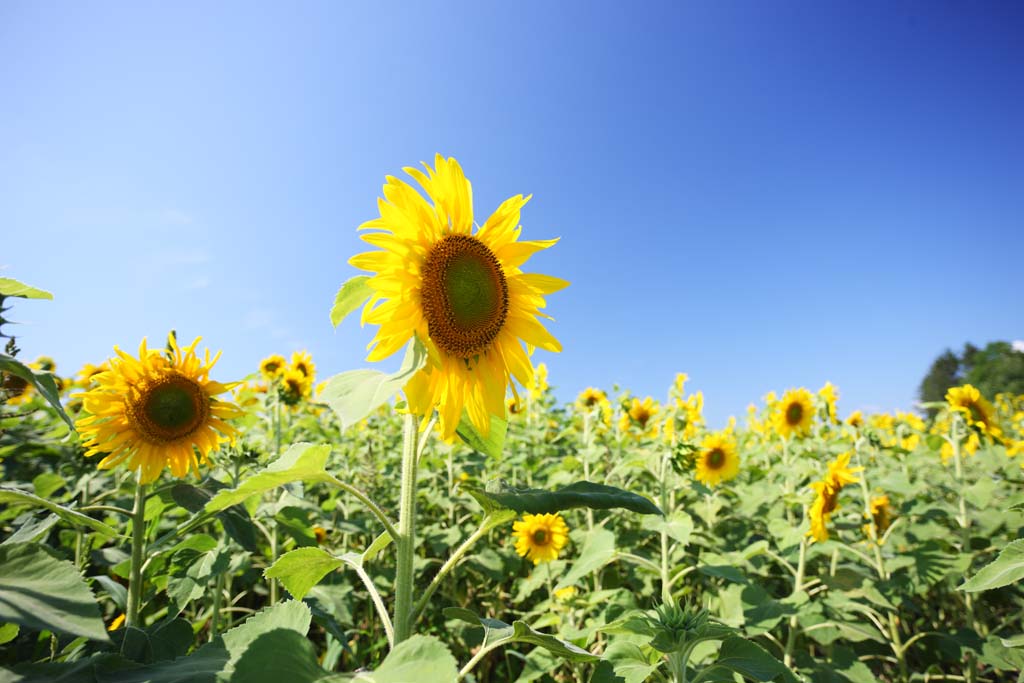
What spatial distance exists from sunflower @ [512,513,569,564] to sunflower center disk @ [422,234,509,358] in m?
2.37

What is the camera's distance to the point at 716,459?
14.0 ft

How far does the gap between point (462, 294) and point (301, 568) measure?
0.83 meters

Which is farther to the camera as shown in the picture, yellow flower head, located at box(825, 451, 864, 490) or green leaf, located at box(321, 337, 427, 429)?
yellow flower head, located at box(825, 451, 864, 490)

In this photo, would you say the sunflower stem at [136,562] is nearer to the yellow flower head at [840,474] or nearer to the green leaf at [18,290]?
the green leaf at [18,290]

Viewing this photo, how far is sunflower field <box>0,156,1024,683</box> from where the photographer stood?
1063 millimetres

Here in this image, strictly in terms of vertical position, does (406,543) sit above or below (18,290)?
below

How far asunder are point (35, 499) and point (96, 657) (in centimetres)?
49

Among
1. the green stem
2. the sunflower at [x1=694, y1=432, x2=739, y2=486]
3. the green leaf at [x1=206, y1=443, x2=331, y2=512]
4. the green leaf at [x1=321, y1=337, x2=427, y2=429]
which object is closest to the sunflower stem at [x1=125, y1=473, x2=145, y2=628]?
the green leaf at [x1=206, y1=443, x2=331, y2=512]

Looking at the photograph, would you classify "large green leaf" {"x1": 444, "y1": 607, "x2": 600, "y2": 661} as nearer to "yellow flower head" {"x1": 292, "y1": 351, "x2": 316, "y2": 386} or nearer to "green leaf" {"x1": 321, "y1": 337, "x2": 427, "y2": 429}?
"green leaf" {"x1": 321, "y1": 337, "x2": 427, "y2": 429}

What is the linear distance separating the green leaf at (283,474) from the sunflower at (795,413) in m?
5.45

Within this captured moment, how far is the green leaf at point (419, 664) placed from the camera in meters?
0.77

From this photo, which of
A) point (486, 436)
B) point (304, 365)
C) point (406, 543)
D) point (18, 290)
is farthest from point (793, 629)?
point (304, 365)

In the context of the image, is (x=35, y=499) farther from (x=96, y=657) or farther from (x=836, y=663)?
(x=836, y=663)

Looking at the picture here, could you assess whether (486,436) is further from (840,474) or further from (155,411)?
(840,474)
